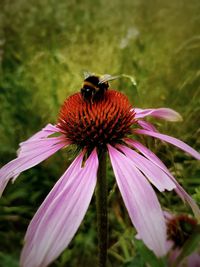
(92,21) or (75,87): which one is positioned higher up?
(92,21)

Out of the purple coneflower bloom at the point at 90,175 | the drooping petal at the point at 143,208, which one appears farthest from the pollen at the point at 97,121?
the drooping petal at the point at 143,208

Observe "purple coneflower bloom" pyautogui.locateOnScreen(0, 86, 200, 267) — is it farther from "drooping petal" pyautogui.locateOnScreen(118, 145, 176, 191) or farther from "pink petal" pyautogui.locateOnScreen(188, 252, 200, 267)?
"pink petal" pyautogui.locateOnScreen(188, 252, 200, 267)

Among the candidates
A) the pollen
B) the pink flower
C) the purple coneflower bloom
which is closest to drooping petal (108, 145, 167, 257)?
the purple coneflower bloom

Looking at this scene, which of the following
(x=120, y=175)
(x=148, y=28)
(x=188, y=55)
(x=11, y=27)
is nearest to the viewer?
(x=120, y=175)

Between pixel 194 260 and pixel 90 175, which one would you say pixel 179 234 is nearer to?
pixel 194 260

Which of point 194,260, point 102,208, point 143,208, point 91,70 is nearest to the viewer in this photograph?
point 143,208

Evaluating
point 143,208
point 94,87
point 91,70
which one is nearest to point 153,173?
point 143,208

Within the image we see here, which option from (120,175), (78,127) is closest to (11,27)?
(78,127)

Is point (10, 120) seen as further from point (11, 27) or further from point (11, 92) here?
point (11, 27)
